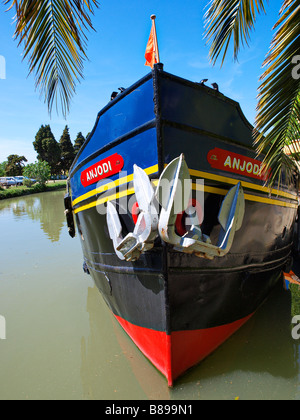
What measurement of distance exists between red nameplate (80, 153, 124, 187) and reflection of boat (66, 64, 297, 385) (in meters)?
0.01

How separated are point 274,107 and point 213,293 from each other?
1.75m

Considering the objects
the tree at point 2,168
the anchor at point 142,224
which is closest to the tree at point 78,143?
the anchor at point 142,224

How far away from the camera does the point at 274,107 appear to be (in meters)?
2.22

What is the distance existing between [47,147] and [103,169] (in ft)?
143

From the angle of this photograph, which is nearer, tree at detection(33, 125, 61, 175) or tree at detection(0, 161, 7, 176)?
tree at detection(0, 161, 7, 176)

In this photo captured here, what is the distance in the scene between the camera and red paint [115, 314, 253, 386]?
251 cm

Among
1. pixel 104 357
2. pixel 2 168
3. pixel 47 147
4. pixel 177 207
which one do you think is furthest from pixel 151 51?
pixel 2 168

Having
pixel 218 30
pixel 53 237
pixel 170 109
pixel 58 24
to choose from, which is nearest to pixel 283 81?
pixel 170 109

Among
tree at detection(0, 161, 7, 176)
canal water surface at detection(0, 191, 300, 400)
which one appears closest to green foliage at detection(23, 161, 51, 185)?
tree at detection(0, 161, 7, 176)

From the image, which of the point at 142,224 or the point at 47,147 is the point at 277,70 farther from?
the point at 47,147

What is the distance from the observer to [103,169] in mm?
2789

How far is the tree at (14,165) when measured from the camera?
46750mm

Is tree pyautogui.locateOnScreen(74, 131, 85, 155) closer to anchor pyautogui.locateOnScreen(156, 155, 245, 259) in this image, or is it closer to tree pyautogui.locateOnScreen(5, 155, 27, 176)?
anchor pyautogui.locateOnScreen(156, 155, 245, 259)
